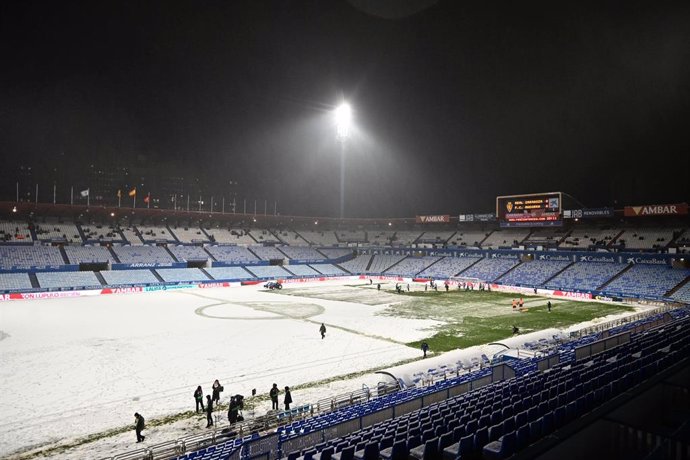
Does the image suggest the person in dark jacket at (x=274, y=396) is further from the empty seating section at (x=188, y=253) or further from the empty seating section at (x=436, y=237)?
the empty seating section at (x=436, y=237)

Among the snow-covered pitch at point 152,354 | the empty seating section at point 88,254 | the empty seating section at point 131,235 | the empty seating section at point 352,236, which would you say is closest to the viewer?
the snow-covered pitch at point 152,354

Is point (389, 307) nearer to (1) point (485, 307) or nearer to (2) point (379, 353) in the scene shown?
(1) point (485, 307)

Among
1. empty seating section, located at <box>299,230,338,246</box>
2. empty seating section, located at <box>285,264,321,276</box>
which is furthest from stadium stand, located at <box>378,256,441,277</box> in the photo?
empty seating section, located at <box>299,230,338,246</box>

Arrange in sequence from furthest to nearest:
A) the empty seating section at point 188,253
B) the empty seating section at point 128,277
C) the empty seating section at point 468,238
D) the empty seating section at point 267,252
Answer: the empty seating section at point 468,238, the empty seating section at point 267,252, the empty seating section at point 188,253, the empty seating section at point 128,277

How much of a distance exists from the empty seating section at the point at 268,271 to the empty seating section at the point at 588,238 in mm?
48847

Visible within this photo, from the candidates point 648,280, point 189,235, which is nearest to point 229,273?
point 189,235

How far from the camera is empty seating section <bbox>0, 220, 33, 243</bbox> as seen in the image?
60.6 m

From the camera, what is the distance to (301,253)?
86.8 m

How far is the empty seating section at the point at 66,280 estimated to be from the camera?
5353cm

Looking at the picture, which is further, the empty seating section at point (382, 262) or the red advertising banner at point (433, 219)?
the red advertising banner at point (433, 219)

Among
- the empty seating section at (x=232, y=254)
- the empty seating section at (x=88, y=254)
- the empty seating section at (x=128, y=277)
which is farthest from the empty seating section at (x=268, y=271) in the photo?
the empty seating section at (x=88, y=254)

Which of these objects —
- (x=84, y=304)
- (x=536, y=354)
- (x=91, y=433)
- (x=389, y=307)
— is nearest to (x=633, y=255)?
(x=389, y=307)

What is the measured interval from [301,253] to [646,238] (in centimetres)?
6052

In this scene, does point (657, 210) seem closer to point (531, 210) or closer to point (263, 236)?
point (531, 210)
